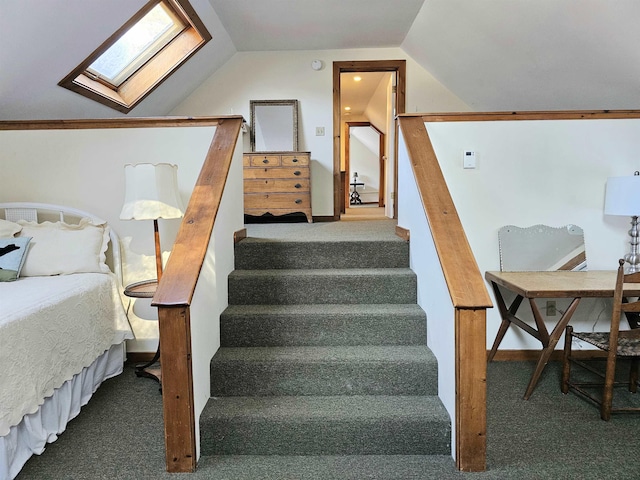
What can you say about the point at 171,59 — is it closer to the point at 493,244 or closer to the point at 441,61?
the point at 441,61

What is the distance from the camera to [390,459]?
1.75 meters

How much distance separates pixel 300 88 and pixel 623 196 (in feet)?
11.8

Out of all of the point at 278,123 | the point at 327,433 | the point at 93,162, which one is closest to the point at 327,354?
the point at 327,433

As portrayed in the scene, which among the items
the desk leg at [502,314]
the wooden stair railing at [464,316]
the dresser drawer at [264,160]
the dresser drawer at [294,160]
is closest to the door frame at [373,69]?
the dresser drawer at [294,160]

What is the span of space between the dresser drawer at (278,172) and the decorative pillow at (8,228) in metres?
2.29

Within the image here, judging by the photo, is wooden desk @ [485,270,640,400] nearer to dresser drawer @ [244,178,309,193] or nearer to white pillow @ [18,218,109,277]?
dresser drawer @ [244,178,309,193]

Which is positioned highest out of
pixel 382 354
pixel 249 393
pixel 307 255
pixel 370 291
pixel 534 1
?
pixel 534 1

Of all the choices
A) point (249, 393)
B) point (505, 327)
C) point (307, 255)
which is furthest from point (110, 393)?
point (505, 327)

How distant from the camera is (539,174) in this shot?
2.71m

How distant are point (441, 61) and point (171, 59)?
9.43 ft

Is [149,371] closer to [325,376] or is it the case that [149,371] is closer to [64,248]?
[64,248]

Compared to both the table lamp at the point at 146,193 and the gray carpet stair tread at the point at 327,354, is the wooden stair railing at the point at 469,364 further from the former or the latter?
the table lamp at the point at 146,193

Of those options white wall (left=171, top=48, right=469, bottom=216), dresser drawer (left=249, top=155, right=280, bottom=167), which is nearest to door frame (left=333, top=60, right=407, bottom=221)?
white wall (left=171, top=48, right=469, bottom=216)

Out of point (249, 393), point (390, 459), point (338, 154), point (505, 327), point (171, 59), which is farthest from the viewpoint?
point (338, 154)
